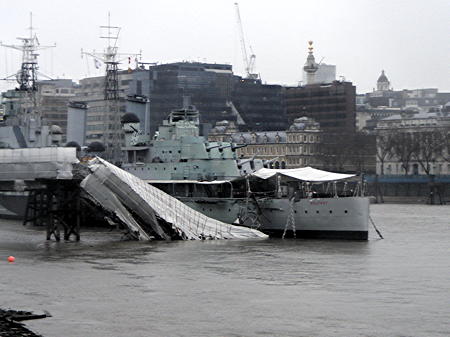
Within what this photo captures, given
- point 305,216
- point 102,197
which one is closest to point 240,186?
point 305,216

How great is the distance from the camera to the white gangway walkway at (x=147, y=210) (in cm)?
6656

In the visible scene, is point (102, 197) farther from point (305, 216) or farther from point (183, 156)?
point (183, 156)

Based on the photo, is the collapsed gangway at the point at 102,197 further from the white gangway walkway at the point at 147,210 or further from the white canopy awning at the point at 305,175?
the white canopy awning at the point at 305,175

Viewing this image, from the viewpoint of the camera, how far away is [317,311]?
39.6 meters

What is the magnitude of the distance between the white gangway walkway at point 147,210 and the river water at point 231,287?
2000 millimetres

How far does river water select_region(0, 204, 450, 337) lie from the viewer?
3678 cm

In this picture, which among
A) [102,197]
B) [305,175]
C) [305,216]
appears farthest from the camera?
[305,175]

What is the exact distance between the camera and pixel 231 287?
150ft

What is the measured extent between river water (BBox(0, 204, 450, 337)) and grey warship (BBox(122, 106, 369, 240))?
2583 millimetres

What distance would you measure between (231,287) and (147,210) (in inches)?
883

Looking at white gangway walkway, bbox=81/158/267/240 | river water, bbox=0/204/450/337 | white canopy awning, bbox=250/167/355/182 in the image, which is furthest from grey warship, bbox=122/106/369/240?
river water, bbox=0/204/450/337

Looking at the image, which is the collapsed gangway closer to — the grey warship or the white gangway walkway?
the white gangway walkway

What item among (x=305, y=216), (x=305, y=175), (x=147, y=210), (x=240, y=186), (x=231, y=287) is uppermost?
(x=305, y=175)

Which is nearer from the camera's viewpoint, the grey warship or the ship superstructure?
the grey warship
